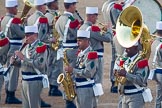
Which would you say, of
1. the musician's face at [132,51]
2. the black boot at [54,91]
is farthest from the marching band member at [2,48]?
the musician's face at [132,51]

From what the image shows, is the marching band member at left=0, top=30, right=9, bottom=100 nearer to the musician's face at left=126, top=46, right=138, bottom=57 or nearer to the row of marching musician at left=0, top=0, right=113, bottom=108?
the row of marching musician at left=0, top=0, right=113, bottom=108

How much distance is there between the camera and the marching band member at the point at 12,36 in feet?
57.2

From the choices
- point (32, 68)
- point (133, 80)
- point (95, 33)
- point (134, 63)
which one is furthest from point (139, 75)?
point (95, 33)

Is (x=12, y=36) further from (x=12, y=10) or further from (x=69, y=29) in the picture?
(x=69, y=29)

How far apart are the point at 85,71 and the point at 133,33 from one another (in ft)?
3.58

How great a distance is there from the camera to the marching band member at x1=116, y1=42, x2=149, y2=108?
13.7 m

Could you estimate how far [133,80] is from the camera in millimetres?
13688

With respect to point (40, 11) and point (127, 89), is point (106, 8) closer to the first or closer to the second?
point (40, 11)

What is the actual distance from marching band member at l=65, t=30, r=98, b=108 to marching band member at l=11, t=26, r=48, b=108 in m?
A: 0.68

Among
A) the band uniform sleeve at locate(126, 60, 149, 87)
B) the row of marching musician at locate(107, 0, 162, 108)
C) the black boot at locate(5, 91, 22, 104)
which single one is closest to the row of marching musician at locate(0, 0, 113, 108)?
the black boot at locate(5, 91, 22, 104)

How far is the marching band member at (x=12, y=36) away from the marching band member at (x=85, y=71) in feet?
11.3

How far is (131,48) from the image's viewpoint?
13859 millimetres

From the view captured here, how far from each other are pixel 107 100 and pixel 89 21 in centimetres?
222

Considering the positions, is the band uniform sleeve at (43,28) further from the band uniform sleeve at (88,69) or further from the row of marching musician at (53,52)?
the band uniform sleeve at (88,69)
